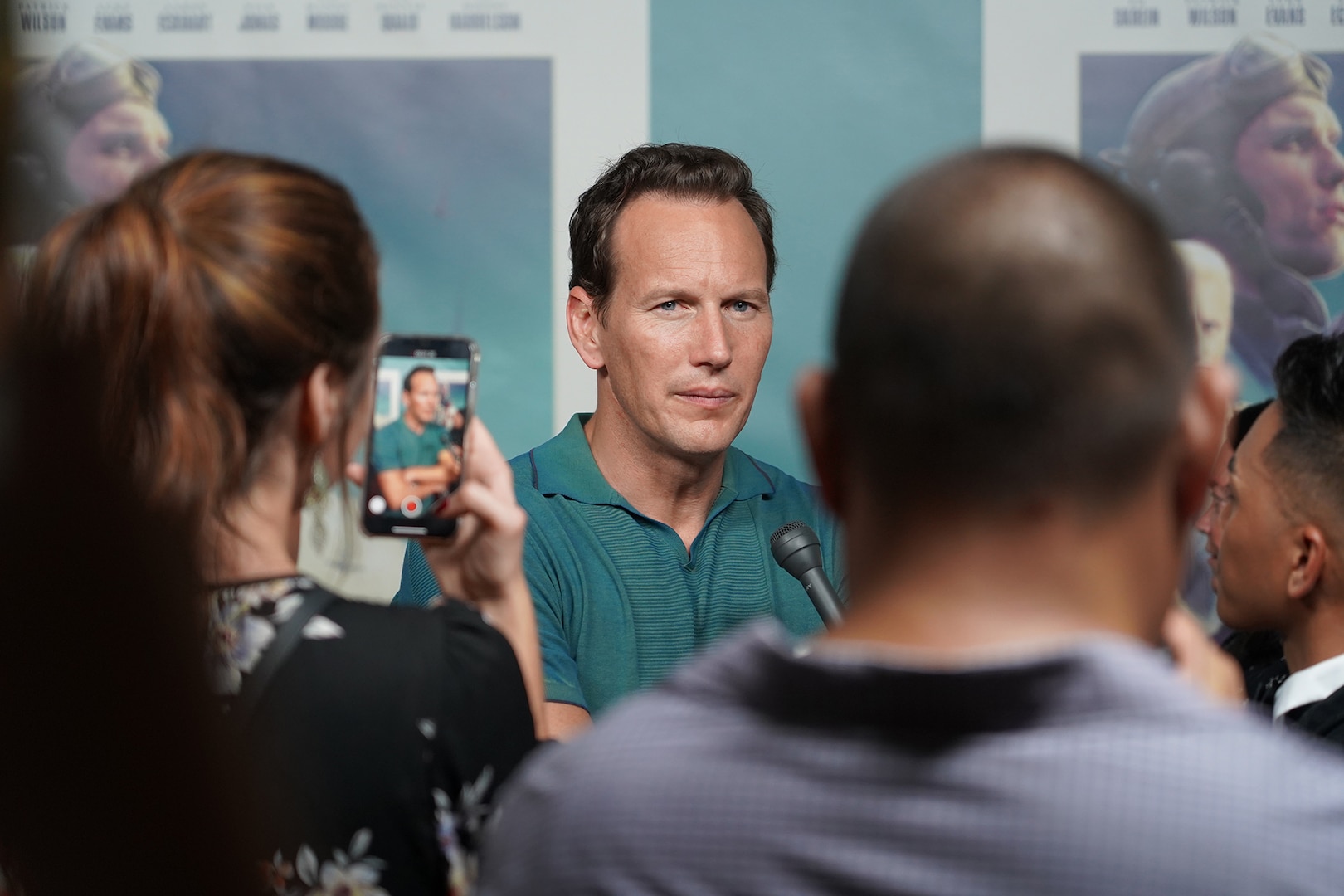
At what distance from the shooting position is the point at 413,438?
1.17 meters

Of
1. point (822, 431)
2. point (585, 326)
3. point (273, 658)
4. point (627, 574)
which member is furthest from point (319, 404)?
point (585, 326)

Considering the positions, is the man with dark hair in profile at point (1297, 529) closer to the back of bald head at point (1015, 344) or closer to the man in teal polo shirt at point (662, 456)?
the man in teal polo shirt at point (662, 456)

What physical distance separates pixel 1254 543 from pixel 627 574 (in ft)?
2.96

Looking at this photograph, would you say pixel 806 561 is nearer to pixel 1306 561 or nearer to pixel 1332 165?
pixel 1306 561

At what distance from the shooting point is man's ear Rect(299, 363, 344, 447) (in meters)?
1.02

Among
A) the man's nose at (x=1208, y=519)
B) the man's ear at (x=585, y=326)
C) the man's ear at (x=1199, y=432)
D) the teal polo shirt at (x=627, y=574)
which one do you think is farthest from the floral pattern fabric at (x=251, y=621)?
the man's nose at (x=1208, y=519)

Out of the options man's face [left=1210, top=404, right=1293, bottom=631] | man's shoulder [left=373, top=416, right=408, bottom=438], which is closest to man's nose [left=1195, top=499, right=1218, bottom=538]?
man's face [left=1210, top=404, right=1293, bottom=631]

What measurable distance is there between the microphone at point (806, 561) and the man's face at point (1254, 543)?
0.71 meters

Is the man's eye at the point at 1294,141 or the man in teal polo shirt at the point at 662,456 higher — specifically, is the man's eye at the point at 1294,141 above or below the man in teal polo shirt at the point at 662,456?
Result: above

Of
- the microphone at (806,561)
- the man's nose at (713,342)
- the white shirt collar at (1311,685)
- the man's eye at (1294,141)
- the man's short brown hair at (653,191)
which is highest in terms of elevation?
the man's eye at (1294,141)

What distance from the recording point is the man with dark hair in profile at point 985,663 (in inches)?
23.3

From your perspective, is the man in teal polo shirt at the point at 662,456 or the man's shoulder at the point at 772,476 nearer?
the man in teal polo shirt at the point at 662,456

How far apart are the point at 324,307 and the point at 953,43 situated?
2.02m

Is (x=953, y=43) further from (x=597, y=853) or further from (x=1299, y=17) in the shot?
(x=597, y=853)
